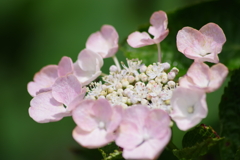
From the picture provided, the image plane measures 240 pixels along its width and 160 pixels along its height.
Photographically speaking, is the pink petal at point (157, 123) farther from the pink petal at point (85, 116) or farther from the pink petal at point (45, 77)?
the pink petal at point (45, 77)

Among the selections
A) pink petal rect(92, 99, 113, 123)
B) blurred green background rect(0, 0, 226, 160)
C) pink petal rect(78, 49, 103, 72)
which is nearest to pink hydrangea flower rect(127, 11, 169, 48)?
pink petal rect(78, 49, 103, 72)

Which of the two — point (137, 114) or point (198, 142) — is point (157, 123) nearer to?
point (137, 114)

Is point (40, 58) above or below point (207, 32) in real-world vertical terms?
below

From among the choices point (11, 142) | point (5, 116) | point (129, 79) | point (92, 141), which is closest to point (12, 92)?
point (5, 116)

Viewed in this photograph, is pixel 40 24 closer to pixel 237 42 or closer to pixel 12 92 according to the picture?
pixel 12 92

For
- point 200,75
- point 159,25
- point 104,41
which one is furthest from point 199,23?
point 200,75

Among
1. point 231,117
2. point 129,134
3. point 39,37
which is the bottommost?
point 231,117
